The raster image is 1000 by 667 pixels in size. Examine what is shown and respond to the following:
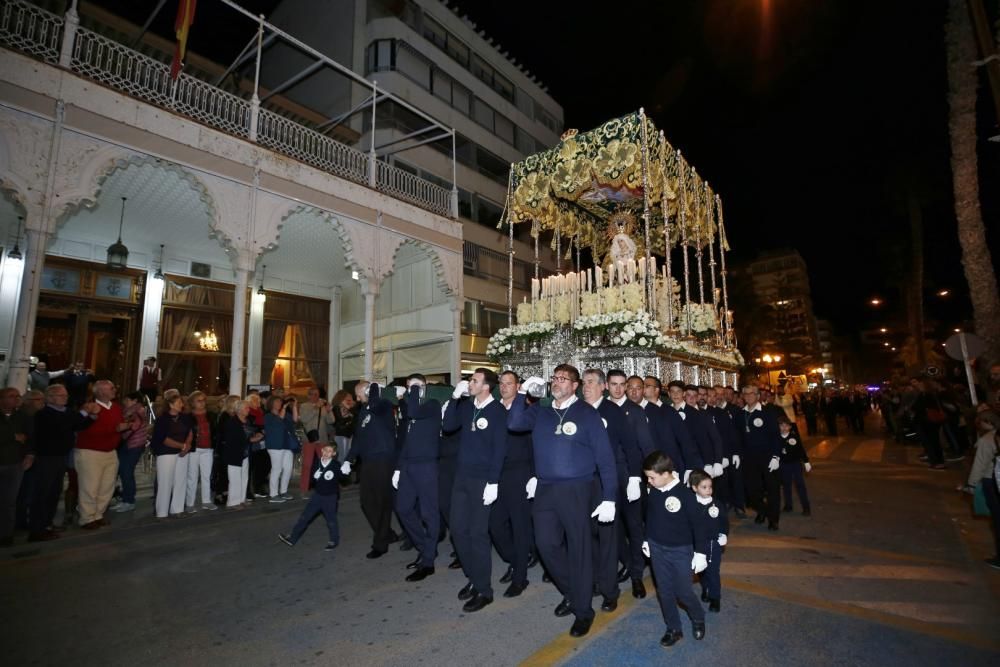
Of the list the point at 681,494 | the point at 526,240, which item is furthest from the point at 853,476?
the point at 526,240

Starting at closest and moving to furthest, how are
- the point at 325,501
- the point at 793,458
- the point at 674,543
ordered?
1. the point at 674,543
2. the point at 325,501
3. the point at 793,458

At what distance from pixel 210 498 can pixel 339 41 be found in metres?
22.3

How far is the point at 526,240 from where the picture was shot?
90.2 feet

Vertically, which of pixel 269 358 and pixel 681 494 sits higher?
pixel 269 358

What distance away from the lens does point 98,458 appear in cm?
706

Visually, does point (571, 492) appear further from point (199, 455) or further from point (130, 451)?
point (130, 451)

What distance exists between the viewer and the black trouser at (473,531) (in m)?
4.34

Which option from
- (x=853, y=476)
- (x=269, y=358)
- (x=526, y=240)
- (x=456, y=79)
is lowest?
(x=853, y=476)

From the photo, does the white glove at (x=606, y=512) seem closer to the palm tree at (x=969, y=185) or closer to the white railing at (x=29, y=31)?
the white railing at (x=29, y=31)

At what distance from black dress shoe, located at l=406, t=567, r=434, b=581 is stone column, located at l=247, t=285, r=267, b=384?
44.5ft

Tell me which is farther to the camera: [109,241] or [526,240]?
[526,240]

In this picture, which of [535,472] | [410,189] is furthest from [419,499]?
[410,189]

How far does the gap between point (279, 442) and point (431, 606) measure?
6161 millimetres

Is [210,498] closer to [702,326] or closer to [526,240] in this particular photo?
[702,326]
